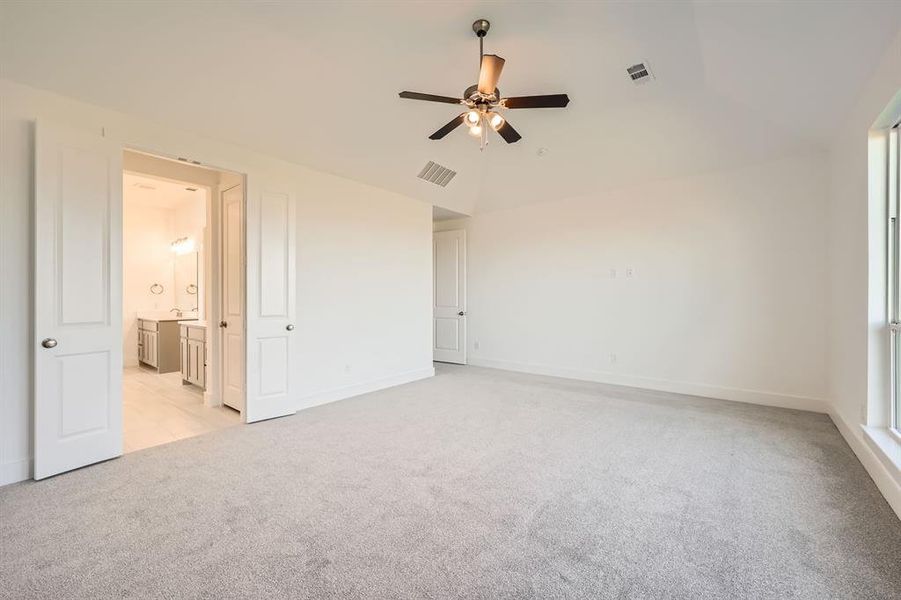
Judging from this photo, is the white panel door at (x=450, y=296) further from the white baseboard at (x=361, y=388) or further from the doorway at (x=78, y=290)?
the doorway at (x=78, y=290)

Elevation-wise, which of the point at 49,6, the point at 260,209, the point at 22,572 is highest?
the point at 49,6

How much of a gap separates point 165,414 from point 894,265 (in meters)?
6.29

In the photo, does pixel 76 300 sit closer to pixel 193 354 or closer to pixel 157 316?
pixel 193 354

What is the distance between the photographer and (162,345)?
20.1 feet

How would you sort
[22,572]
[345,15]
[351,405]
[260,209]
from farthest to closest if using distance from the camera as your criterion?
[351,405]
[260,209]
[345,15]
[22,572]

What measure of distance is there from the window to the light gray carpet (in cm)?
55

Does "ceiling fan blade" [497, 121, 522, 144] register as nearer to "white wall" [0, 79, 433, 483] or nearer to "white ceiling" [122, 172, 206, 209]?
"white wall" [0, 79, 433, 483]

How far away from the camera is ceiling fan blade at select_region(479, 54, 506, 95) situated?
2506 millimetres

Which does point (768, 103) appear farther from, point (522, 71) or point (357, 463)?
point (357, 463)

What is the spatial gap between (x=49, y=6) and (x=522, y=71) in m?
3.20

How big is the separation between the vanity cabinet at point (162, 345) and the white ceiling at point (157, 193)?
6.75 feet

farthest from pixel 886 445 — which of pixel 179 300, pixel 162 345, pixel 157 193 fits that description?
pixel 179 300

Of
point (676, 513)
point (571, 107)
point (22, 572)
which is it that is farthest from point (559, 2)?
point (22, 572)

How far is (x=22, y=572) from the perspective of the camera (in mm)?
1747
